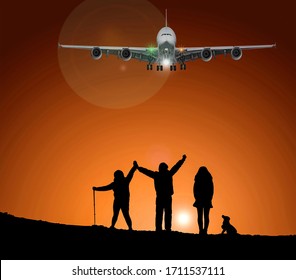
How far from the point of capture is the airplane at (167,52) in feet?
193

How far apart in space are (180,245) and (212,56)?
4822cm

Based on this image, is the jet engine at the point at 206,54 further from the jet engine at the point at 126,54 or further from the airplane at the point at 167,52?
the jet engine at the point at 126,54

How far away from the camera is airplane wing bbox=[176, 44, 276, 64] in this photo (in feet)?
190

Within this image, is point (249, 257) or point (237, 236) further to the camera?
point (237, 236)

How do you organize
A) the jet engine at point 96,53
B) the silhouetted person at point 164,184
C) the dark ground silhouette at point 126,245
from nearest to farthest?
the dark ground silhouette at point 126,245
the silhouetted person at point 164,184
the jet engine at point 96,53

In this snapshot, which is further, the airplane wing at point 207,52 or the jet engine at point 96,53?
the airplane wing at point 207,52

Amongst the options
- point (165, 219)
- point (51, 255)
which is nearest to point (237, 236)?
point (165, 219)

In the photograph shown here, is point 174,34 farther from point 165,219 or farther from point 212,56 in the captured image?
point 165,219

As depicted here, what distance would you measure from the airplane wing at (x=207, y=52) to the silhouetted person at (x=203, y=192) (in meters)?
43.0

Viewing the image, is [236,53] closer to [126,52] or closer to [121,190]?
[126,52]

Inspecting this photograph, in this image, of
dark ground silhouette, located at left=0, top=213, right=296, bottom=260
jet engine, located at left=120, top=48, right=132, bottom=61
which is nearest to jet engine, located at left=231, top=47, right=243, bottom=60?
jet engine, located at left=120, top=48, right=132, bottom=61

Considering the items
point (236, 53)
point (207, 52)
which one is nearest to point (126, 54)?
point (207, 52)

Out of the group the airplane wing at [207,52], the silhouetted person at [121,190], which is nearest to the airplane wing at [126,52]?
the airplane wing at [207,52]
